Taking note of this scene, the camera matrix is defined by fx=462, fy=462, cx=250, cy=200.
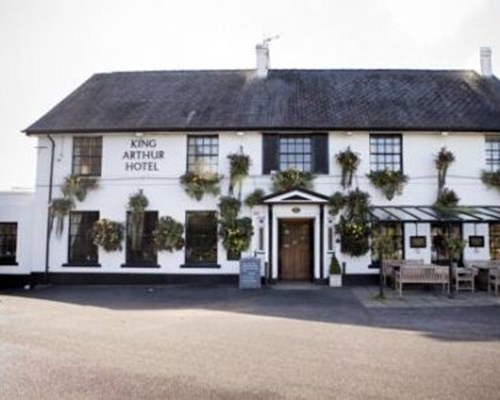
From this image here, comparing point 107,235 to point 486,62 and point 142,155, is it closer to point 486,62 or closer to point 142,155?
point 142,155

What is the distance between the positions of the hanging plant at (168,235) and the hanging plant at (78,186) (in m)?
3.12

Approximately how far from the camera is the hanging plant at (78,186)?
17.8m

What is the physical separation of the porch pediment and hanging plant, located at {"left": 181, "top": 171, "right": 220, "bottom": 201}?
82.0 inches

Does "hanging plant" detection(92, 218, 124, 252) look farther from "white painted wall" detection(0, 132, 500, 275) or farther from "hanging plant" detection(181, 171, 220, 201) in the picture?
"hanging plant" detection(181, 171, 220, 201)

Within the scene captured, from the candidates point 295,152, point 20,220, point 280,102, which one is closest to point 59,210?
point 20,220

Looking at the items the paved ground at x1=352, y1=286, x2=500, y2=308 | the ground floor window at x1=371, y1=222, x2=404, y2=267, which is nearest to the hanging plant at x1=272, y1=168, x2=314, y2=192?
the ground floor window at x1=371, y1=222, x2=404, y2=267

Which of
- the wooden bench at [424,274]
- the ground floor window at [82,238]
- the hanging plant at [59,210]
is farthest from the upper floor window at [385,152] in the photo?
the hanging plant at [59,210]

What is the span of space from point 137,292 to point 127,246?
2.63m

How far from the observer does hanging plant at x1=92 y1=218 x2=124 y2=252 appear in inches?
679

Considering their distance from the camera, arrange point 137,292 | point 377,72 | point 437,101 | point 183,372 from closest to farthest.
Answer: point 183,372, point 137,292, point 437,101, point 377,72

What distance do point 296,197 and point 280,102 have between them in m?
4.67

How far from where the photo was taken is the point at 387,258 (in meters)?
17.3

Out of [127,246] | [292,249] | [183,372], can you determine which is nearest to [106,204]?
[127,246]

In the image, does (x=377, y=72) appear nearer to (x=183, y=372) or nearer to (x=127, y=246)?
(x=127, y=246)
